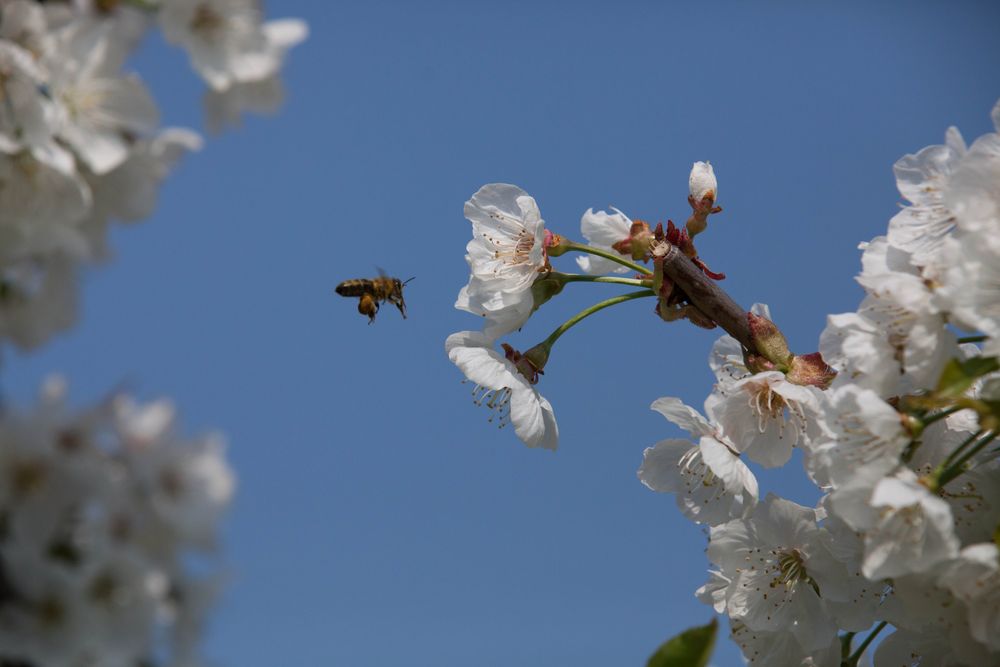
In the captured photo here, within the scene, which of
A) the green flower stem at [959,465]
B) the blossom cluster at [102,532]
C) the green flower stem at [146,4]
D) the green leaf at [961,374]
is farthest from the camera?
the green flower stem at [959,465]

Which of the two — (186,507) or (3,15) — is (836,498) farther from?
(3,15)

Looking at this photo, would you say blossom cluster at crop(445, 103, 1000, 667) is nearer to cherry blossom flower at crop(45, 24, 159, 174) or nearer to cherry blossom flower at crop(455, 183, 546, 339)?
cherry blossom flower at crop(455, 183, 546, 339)

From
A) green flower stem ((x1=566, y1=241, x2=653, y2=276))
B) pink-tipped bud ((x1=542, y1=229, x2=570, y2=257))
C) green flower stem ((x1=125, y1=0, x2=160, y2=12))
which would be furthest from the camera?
pink-tipped bud ((x1=542, y1=229, x2=570, y2=257))

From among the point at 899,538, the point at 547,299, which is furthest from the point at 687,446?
the point at 899,538

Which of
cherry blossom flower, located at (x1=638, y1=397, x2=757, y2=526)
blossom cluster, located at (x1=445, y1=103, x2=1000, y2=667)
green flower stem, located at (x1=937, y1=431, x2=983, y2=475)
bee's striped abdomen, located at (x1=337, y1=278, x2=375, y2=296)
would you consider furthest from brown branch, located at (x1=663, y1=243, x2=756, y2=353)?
bee's striped abdomen, located at (x1=337, y1=278, x2=375, y2=296)

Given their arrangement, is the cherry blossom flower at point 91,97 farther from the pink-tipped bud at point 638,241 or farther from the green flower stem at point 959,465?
the green flower stem at point 959,465

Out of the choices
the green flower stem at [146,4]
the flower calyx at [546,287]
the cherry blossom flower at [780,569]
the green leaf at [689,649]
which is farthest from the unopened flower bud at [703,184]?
the green flower stem at [146,4]

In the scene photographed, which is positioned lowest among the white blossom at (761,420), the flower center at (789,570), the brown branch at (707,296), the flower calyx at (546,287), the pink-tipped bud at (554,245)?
the flower center at (789,570)
